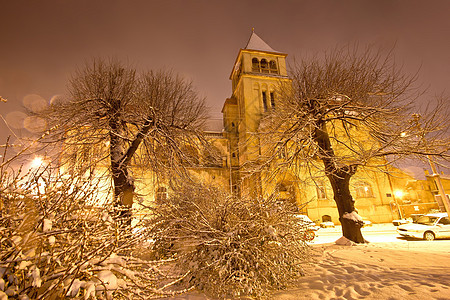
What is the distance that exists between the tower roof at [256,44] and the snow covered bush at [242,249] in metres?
25.2

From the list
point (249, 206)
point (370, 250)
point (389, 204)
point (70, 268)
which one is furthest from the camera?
point (389, 204)

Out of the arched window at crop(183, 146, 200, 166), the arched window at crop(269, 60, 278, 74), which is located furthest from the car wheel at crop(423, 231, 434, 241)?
the arched window at crop(269, 60, 278, 74)

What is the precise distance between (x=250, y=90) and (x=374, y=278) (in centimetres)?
2144

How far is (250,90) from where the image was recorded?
928 inches

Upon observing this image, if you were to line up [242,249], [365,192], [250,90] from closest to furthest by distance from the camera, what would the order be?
[242,249] → [365,192] → [250,90]

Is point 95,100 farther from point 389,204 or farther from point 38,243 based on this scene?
point 389,204

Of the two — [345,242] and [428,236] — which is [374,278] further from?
[428,236]

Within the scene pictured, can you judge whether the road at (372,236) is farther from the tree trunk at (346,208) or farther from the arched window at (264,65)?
the arched window at (264,65)

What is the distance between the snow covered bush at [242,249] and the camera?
12.5 ft

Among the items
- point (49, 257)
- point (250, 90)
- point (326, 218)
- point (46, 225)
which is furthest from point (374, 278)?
point (250, 90)

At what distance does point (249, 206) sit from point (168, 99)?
6.14 meters

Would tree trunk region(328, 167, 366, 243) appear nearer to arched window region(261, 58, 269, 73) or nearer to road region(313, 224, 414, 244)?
road region(313, 224, 414, 244)

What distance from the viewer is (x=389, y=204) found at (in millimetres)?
20766

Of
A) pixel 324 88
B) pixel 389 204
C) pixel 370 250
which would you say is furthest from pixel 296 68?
pixel 389 204
